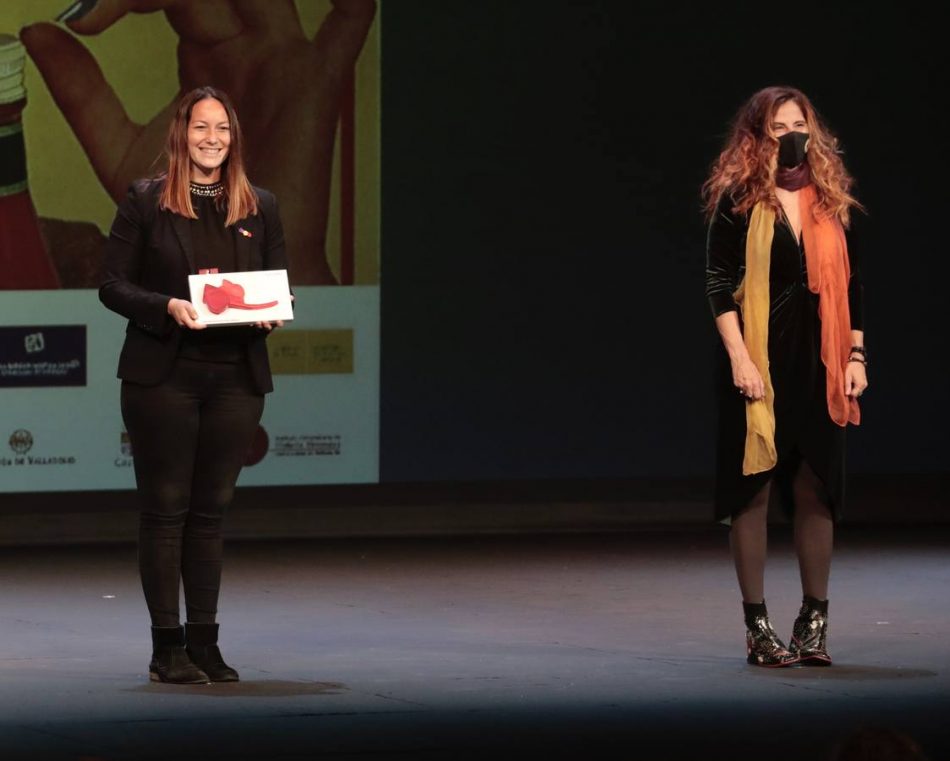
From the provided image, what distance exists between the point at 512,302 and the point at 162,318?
5.49m

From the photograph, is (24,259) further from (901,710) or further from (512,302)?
(901,710)

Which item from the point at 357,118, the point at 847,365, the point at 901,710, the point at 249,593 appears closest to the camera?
the point at 901,710

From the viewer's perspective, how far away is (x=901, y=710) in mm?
6266

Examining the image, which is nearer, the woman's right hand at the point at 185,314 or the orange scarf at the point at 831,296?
the woman's right hand at the point at 185,314

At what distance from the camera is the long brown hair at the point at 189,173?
666 centimetres

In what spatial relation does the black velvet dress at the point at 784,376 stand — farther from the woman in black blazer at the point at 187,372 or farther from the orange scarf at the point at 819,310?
the woman in black blazer at the point at 187,372

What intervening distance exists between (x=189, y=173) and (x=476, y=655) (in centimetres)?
177

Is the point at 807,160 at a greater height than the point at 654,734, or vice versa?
the point at 807,160

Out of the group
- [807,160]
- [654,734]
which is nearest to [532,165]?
[807,160]

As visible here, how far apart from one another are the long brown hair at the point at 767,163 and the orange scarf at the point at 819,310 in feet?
0.14

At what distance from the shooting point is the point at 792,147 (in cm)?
705

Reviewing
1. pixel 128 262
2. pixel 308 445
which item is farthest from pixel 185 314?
pixel 308 445

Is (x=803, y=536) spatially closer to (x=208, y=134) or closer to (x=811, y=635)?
(x=811, y=635)

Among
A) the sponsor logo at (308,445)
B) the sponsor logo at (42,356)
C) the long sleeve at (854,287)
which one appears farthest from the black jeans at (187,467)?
the sponsor logo at (308,445)
